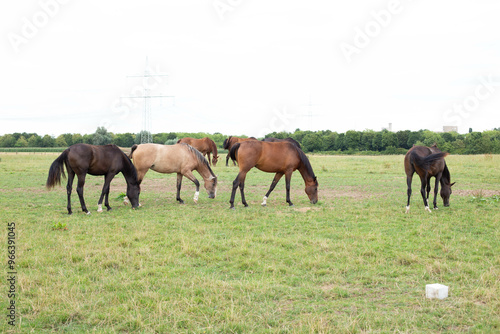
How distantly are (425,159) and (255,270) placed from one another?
6.72m

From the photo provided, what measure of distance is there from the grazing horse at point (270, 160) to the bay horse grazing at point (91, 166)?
2976 mm

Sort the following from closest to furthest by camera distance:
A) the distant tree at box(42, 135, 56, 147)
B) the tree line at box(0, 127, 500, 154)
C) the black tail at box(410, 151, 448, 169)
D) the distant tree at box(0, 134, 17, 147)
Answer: the black tail at box(410, 151, 448, 169), the tree line at box(0, 127, 500, 154), the distant tree at box(42, 135, 56, 147), the distant tree at box(0, 134, 17, 147)

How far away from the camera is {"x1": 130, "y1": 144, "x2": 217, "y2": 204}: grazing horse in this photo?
12094 mm

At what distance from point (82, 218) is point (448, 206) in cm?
1009

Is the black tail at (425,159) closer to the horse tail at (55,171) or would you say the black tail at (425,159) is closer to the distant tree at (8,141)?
the horse tail at (55,171)

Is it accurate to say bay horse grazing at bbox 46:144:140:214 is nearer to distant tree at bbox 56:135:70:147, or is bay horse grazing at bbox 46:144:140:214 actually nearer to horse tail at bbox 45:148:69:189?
horse tail at bbox 45:148:69:189

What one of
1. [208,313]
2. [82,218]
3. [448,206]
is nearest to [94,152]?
[82,218]

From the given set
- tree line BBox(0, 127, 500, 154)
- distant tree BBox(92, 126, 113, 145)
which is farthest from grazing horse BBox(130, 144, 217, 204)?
tree line BBox(0, 127, 500, 154)

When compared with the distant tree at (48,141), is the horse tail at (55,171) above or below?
below

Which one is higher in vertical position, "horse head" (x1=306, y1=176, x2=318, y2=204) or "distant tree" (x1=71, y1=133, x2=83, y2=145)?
"distant tree" (x1=71, y1=133, x2=83, y2=145)

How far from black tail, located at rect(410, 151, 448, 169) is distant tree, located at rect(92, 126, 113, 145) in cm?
5866

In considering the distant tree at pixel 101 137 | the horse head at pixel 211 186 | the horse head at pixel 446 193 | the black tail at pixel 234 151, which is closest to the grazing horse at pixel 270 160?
the black tail at pixel 234 151

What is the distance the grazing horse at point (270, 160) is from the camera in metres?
11.3

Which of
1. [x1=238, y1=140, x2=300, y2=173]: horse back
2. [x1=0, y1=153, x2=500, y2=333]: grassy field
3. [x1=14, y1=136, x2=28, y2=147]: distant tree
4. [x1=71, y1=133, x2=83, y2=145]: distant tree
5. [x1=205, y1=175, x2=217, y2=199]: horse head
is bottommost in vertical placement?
[x1=0, y1=153, x2=500, y2=333]: grassy field
